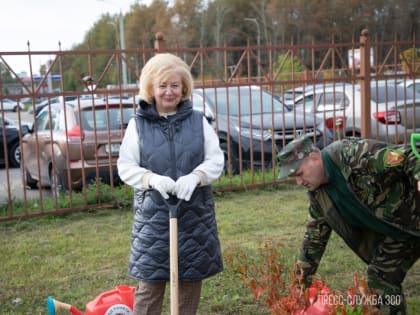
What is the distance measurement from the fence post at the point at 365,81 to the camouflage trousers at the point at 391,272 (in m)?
5.16

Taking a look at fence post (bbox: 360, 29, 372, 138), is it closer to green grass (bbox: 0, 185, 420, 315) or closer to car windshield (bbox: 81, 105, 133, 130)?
green grass (bbox: 0, 185, 420, 315)

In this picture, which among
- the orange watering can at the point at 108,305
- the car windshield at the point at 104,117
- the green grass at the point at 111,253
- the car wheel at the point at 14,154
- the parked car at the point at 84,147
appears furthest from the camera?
the car wheel at the point at 14,154

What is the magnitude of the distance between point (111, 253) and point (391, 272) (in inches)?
107

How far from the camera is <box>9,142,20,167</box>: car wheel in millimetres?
12492

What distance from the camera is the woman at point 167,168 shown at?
2.81m

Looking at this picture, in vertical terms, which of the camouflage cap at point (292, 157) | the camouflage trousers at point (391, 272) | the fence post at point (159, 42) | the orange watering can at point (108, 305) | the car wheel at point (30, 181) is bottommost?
the car wheel at point (30, 181)

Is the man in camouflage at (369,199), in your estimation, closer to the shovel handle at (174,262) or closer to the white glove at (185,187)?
the white glove at (185,187)

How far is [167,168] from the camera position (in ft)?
9.23

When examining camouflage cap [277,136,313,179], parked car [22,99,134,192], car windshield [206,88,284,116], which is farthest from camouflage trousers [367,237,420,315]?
car windshield [206,88,284,116]

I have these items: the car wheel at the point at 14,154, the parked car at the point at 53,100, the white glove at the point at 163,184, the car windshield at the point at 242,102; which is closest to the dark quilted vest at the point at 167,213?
the white glove at the point at 163,184

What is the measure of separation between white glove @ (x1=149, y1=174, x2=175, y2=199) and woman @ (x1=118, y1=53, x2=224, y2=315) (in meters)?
0.09

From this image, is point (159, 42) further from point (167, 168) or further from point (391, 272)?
point (391, 272)

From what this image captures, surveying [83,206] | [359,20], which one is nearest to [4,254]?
[83,206]

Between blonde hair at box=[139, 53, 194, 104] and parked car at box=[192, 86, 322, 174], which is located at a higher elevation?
blonde hair at box=[139, 53, 194, 104]
